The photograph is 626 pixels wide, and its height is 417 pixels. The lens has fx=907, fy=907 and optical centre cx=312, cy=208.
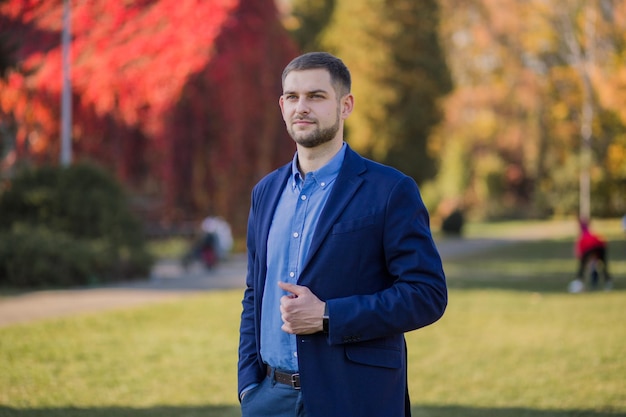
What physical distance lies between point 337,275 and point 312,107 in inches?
23.8

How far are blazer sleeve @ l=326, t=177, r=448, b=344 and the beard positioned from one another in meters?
0.32

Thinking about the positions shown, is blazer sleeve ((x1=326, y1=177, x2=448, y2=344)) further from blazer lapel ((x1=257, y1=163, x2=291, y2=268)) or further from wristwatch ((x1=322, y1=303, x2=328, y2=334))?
blazer lapel ((x1=257, y1=163, x2=291, y2=268))

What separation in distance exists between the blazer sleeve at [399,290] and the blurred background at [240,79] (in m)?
8.55

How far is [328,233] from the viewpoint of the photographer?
3.13m

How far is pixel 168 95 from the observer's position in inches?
890

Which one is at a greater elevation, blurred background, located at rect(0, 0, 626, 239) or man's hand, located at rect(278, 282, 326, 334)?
blurred background, located at rect(0, 0, 626, 239)

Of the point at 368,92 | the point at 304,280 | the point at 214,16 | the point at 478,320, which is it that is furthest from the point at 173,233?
the point at 304,280

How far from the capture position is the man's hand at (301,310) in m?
3.05

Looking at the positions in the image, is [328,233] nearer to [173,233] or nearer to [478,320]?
[478,320]

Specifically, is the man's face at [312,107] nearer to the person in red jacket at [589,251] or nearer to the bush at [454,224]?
the person in red jacket at [589,251]

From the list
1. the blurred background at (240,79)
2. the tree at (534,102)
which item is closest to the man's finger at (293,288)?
the blurred background at (240,79)

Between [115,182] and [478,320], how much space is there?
31.4 feet

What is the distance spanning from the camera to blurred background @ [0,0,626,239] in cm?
2159

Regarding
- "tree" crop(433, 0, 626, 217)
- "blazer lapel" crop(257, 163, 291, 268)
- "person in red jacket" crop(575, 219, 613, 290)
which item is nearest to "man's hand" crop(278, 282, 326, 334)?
"blazer lapel" crop(257, 163, 291, 268)
